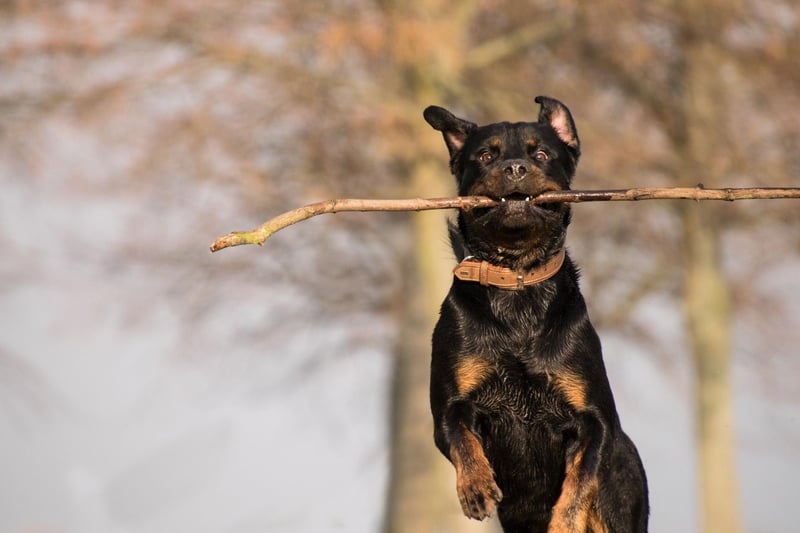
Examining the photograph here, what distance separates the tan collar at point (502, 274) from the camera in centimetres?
536

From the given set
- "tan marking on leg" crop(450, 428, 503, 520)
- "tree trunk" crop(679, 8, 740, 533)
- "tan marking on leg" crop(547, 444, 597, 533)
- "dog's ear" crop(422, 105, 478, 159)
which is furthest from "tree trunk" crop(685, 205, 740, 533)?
"tan marking on leg" crop(450, 428, 503, 520)

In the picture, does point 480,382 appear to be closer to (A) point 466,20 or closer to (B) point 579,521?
(B) point 579,521

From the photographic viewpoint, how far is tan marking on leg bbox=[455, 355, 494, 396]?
17.0 ft

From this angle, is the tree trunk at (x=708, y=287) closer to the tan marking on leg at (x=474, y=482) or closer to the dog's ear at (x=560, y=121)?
the dog's ear at (x=560, y=121)

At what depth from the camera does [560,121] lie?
19.1ft

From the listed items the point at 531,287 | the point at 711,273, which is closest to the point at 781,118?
the point at 711,273

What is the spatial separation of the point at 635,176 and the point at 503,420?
10924 millimetres

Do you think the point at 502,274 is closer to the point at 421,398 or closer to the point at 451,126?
the point at 451,126

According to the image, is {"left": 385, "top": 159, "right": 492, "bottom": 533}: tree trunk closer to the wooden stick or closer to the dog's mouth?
the dog's mouth

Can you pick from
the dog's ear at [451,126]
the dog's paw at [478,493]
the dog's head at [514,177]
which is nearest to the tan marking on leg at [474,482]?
the dog's paw at [478,493]

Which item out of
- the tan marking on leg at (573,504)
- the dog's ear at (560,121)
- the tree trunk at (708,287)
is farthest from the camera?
the tree trunk at (708,287)

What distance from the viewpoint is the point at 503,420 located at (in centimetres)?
525

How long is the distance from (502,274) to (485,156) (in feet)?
1.81

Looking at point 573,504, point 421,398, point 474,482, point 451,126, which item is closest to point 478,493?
point 474,482
